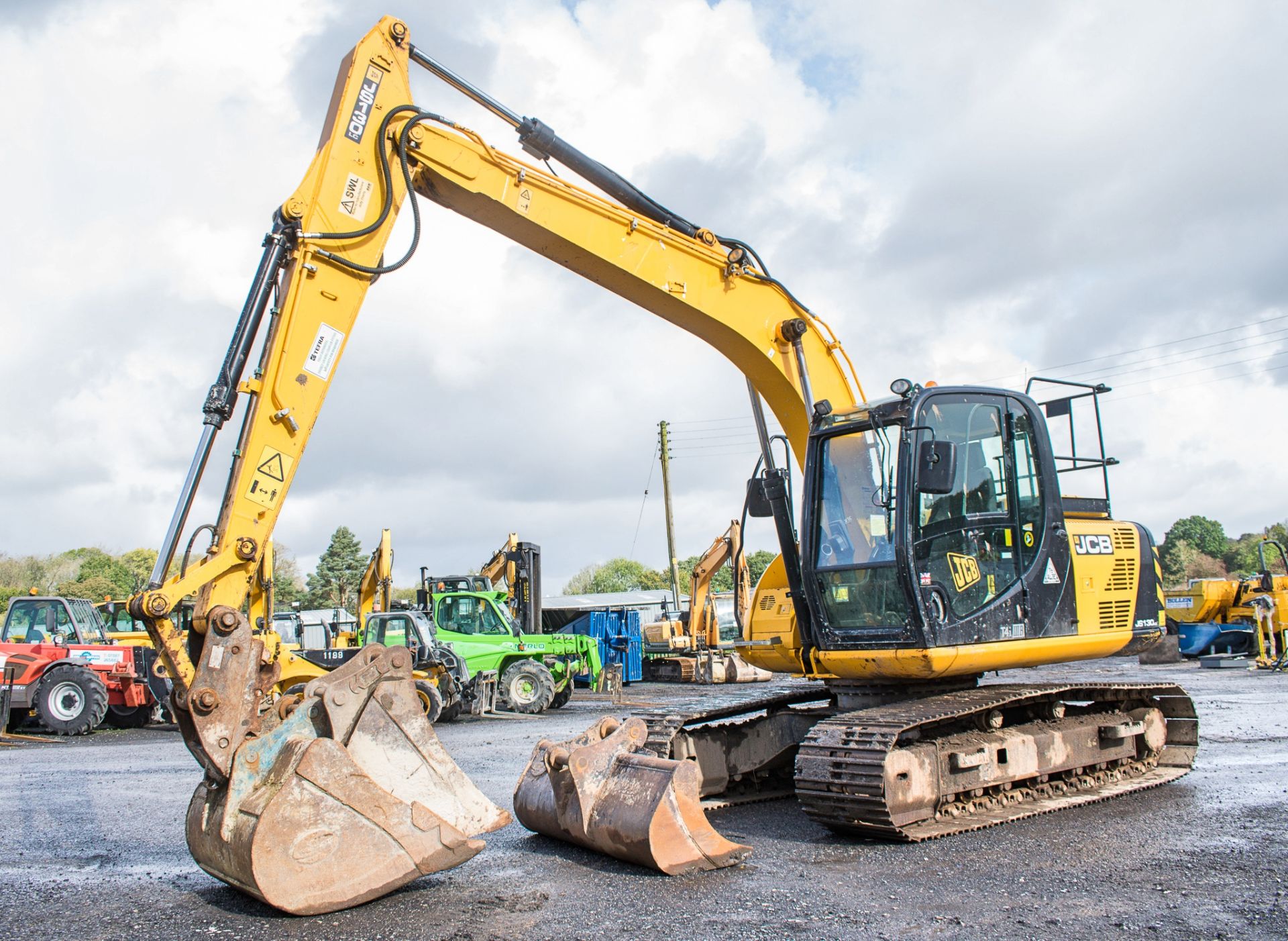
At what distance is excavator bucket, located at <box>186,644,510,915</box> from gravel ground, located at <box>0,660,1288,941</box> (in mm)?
218

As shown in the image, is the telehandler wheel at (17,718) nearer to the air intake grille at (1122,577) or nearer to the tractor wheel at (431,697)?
the tractor wheel at (431,697)

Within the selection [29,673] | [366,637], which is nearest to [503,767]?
[366,637]

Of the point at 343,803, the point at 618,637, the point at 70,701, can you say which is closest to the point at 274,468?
the point at 343,803

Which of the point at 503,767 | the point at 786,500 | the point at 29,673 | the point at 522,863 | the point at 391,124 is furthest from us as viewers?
the point at 29,673

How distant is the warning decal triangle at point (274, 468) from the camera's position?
18.1 ft

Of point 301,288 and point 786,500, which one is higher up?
point 301,288

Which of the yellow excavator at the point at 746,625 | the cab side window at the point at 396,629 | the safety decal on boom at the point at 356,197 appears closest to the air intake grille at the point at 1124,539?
the yellow excavator at the point at 746,625

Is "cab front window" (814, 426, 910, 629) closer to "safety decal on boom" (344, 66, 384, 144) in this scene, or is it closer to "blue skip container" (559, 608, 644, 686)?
"safety decal on boom" (344, 66, 384, 144)

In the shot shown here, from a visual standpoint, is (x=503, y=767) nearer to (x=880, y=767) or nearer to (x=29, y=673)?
(x=880, y=767)

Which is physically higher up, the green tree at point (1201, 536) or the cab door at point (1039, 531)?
the green tree at point (1201, 536)

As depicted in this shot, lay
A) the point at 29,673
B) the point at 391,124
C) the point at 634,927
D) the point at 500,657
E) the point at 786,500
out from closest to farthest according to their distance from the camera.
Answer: the point at 634,927, the point at 391,124, the point at 786,500, the point at 29,673, the point at 500,657

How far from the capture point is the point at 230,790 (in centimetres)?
473

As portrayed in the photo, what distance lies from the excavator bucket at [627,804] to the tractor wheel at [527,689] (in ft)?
33.3

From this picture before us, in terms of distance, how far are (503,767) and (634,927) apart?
213 inches
